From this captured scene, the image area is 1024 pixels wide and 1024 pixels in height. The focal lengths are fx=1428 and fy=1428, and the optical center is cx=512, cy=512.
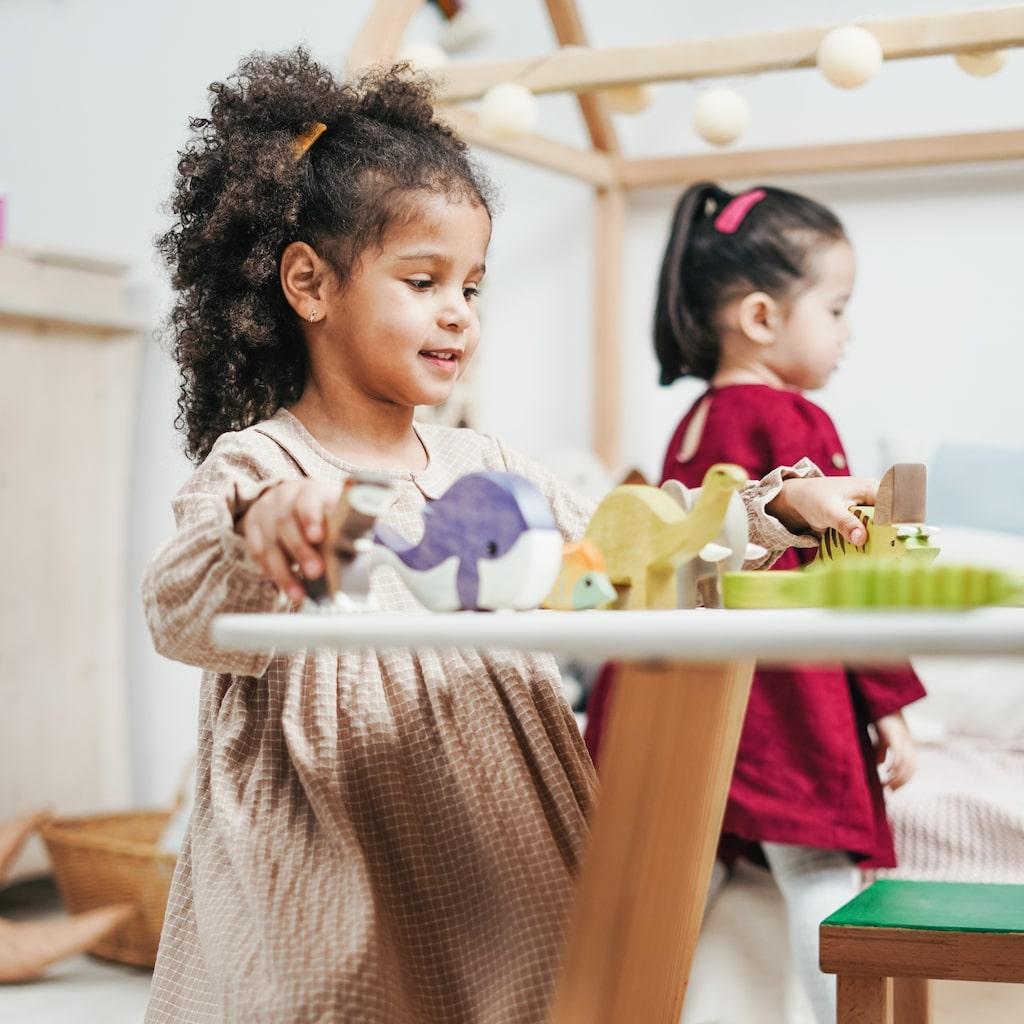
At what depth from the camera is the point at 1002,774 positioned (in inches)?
58.7

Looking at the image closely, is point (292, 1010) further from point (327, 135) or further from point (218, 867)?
point (327, 135)

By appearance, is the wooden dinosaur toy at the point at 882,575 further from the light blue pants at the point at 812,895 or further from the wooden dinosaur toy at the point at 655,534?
the light blue pants at the point at 812,895

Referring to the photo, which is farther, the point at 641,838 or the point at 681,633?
the point at 641,838

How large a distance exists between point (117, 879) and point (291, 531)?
138 cm

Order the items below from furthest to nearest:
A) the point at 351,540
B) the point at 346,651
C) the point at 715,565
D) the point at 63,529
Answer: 1. the point at 63,529
2. the point at 346,651
3. the point at 715,565
4. the point at 351,540

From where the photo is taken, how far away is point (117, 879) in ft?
6.11

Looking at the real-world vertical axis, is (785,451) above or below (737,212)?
below

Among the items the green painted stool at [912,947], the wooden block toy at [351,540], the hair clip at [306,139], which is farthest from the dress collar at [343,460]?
the green painted stool at [912,947]

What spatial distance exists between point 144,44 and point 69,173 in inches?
10.3

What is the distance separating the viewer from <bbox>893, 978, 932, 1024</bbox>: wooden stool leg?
1119 mm

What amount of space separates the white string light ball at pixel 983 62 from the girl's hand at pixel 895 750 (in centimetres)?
76

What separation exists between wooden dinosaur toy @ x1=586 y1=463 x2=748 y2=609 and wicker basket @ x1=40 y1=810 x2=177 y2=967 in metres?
1.22

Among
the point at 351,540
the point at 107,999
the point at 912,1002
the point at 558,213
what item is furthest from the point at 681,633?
the point at 558,213

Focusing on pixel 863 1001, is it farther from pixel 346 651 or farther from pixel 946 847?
pixel 946 847
